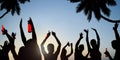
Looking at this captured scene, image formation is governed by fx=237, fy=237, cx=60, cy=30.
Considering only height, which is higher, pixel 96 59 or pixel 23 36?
pixel 23 36

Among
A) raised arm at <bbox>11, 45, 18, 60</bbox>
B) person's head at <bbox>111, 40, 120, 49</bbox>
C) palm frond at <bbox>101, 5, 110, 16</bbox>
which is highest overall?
raised arm at <bbox>11, 45, 18, 60</bbox>

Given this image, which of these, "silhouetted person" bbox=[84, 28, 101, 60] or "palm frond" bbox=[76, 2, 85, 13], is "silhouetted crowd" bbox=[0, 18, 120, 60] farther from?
"palm frond" bbox=[76, 2, 85, 13]

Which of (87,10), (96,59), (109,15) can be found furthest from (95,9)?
(96,59)

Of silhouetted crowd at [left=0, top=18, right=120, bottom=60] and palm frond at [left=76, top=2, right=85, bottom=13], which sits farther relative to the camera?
palm frond at [left=76, top=2, right=85, bottom=13]

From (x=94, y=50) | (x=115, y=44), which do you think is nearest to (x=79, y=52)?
(x=94, y=50)

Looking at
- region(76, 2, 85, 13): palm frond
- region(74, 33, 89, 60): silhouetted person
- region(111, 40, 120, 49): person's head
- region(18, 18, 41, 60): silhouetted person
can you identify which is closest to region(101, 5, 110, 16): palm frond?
region(76, 2, 85, 13): palm frond

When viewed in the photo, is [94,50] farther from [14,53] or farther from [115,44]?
[14,53]

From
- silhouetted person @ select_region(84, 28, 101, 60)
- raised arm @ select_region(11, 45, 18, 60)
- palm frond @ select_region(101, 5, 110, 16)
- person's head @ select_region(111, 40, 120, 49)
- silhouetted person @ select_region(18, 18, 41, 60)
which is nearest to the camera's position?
silhouetted person @ select_region(18, 18, 41, 60)

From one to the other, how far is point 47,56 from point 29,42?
1362mm

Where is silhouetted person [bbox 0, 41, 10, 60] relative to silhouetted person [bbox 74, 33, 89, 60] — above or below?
above

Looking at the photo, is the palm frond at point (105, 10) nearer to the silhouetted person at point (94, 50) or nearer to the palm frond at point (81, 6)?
the palm frond at point (81, 6)

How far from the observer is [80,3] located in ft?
109

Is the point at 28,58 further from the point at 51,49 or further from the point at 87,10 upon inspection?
the point at 87,10

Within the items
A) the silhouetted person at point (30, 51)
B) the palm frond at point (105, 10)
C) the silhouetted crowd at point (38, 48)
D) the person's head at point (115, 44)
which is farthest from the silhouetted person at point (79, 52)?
the palm frond at point (105, 10)
